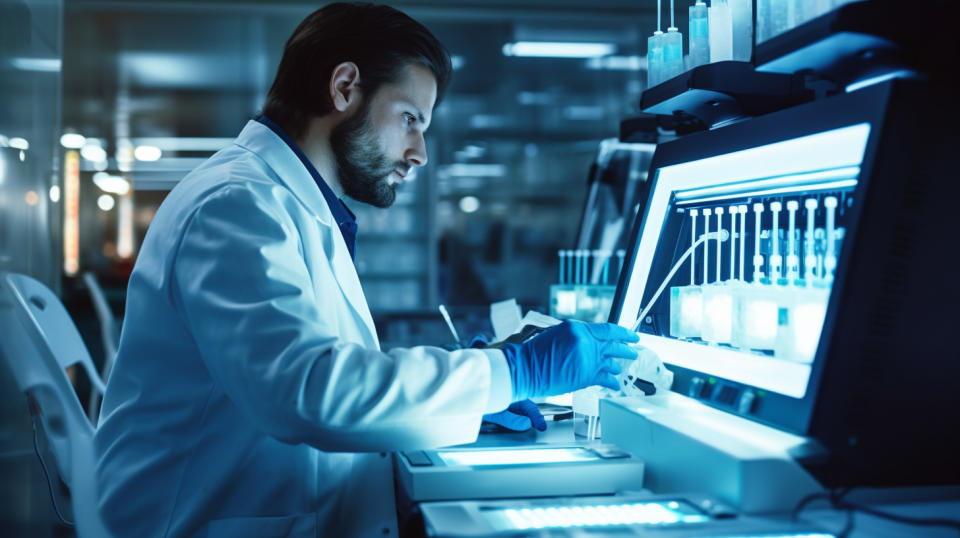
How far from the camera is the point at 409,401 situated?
3.18ft

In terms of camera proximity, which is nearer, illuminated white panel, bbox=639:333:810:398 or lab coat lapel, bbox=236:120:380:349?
illuminated white panel, bbox=639:333:810:398

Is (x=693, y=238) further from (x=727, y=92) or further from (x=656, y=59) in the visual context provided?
(x=656, y=59)

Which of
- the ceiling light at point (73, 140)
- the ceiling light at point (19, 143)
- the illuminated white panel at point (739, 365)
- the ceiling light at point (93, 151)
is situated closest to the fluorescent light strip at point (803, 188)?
the illuminated white panel at point (739, 365)

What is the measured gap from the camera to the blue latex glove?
1.32m

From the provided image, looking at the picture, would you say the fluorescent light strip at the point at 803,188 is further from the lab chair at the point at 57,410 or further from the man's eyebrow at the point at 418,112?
the lab chair at the point at 57,410

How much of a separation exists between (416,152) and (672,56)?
53 cm

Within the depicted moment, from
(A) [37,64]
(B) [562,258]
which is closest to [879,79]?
(B) [562,258]

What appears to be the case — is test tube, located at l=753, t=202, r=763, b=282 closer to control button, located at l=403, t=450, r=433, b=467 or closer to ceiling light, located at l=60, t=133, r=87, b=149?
control button, located at l=403, t=450, r=433, b=467

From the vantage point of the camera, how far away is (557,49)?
230 inches

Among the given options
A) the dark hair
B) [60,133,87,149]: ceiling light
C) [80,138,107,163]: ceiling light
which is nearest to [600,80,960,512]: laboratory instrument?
the dark hair

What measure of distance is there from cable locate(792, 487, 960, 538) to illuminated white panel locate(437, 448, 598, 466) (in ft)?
0.93

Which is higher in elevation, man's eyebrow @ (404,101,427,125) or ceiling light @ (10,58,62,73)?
ceiling light @ (10,58,62,73)

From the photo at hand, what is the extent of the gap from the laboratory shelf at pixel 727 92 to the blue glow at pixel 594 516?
68 centimetres

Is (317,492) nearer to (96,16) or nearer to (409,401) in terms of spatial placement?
(409,401)
